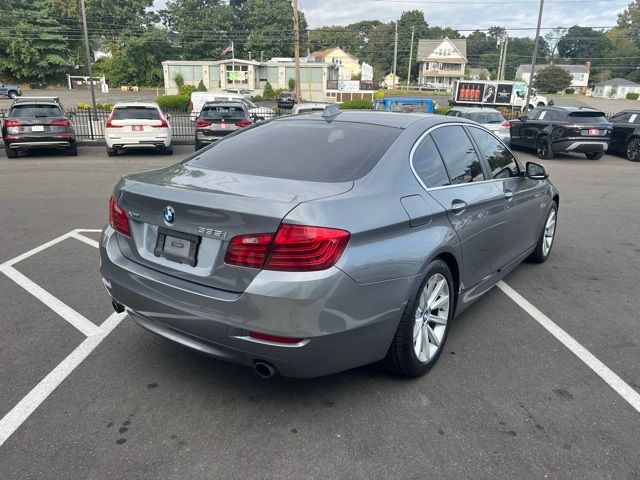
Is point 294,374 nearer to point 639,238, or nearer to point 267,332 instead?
point 267,332

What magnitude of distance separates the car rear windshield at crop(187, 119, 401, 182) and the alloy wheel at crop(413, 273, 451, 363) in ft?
2.86

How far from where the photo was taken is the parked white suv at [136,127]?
14320 mm

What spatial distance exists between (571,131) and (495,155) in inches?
513

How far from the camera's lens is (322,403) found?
3.06 metres

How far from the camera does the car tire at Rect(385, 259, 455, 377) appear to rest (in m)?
3.05

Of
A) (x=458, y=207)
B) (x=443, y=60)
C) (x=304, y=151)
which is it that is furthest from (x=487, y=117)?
(x=443, y=60)

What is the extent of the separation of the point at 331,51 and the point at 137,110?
9088 centimetres

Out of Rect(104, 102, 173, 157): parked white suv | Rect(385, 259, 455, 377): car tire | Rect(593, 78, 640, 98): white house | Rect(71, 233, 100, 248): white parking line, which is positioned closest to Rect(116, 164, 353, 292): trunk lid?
Rect(385, 259, 455, 377): car tire

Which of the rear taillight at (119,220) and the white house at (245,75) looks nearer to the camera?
the rear taillight at (119,220)

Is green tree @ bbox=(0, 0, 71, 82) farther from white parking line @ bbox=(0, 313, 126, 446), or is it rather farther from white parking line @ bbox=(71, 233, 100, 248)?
white parking line @ bbox=(0, 313, 126, 446)

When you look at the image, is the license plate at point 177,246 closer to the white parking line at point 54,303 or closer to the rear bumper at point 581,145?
the white parking line at point 54,303

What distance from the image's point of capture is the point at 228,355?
276 cm

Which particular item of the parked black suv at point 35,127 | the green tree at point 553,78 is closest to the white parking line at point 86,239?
the parked black suv at point 35,127

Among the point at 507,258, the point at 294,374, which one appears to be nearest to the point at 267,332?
the point at 294,374
